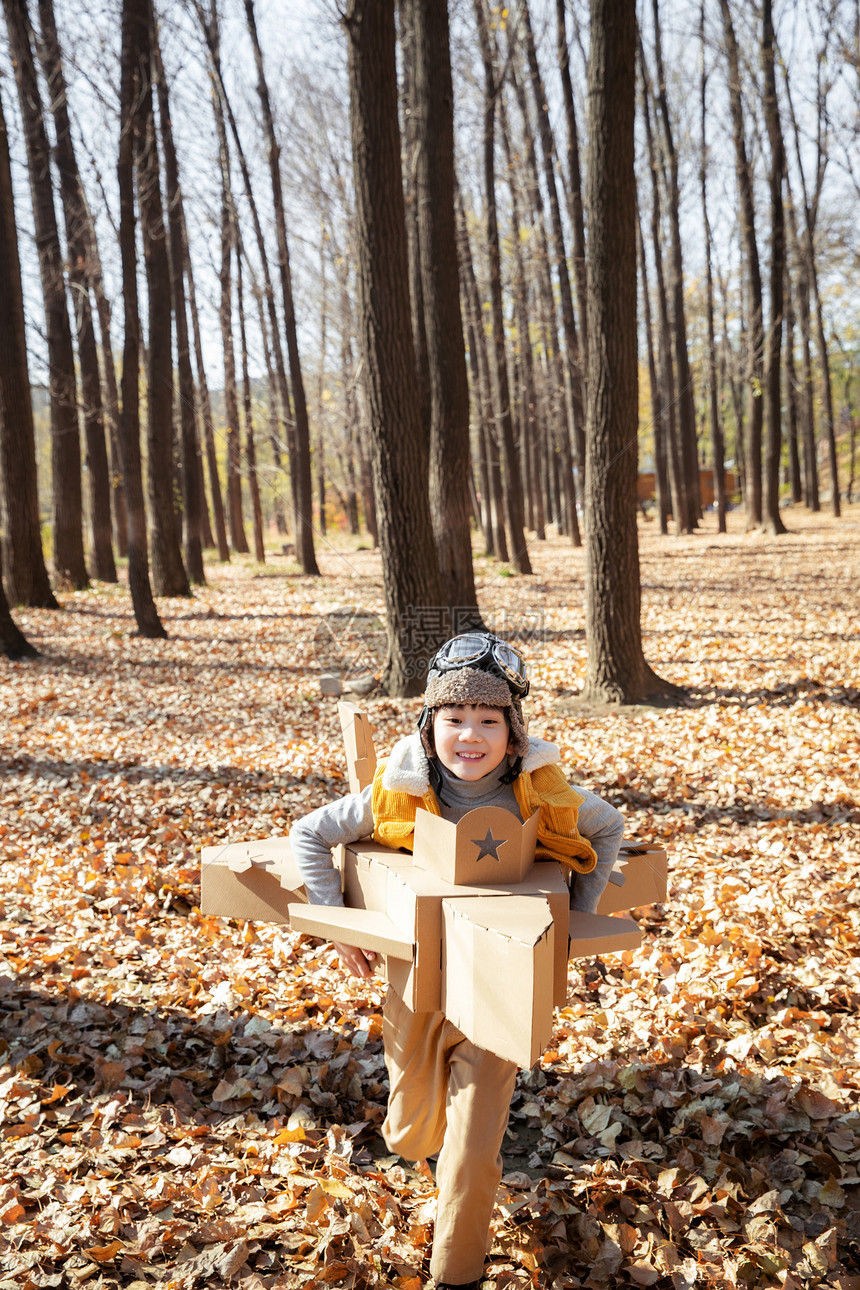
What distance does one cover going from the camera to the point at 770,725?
7.00m

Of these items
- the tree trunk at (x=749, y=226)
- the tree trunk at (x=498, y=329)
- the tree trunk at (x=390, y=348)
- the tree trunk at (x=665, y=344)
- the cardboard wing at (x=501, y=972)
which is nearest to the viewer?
the cardboard wing at (x=501, y=972)

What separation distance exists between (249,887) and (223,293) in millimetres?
22860

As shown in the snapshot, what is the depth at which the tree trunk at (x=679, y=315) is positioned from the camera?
20719 millimetres

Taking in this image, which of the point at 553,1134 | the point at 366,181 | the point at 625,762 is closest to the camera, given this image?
the point at 553,1134

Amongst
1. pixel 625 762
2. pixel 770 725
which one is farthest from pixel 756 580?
pixel 625 762

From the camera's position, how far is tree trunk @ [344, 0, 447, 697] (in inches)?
303

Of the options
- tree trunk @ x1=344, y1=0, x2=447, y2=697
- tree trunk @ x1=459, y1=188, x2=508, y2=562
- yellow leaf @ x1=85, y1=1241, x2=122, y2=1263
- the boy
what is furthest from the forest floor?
tree trunk @ x1=459, y1=188, x2=508, y2=562

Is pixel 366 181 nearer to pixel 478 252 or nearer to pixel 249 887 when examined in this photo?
pixel 249 887

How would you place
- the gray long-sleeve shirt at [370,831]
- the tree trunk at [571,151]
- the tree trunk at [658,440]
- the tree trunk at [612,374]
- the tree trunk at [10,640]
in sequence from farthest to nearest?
the tree trunk at [658,440]
the tree trunk at [571,151]
the tree trunk at [10,640]
the tree trunk at [612,374]
the gray long-sleeve shirt at [370,831]

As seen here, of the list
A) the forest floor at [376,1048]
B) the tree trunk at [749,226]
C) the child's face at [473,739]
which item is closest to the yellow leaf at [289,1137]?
the forest floor at [376,1048]

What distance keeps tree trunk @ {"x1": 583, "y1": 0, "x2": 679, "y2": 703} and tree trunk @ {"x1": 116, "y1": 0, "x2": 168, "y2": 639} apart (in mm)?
6987

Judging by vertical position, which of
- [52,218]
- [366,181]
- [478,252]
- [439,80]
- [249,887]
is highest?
[478,252]

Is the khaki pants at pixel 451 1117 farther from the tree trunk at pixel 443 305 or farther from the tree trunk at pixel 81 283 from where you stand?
the tree trunk at pixel 81 283

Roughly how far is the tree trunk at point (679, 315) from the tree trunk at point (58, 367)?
44.6 ft
